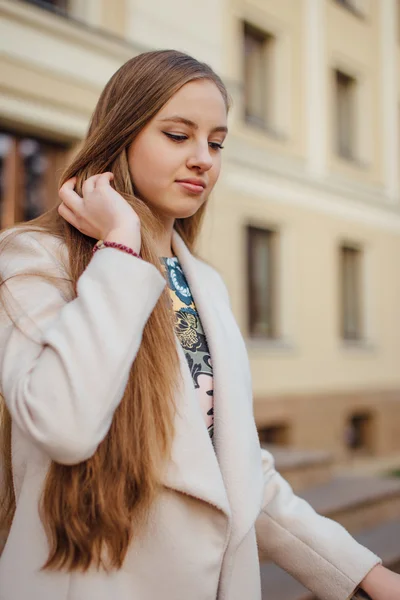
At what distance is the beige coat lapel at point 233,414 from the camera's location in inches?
47.9

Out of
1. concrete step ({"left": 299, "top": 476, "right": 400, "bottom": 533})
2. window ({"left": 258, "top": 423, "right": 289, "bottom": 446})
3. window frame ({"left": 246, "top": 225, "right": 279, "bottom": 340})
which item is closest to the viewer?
concrete step ({"left": 299, "top": 476, "right": 400, "bottom": 533})

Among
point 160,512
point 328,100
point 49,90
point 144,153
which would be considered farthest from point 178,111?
point 328,100

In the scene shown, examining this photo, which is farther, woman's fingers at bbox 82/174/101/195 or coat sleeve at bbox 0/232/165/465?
woman's fingers at bbox 82/174/101/195

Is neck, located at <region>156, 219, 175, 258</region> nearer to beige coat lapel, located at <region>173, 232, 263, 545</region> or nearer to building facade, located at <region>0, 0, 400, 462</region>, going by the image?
beige coat lapel, located at <region>173, 232, 263, 545</region>

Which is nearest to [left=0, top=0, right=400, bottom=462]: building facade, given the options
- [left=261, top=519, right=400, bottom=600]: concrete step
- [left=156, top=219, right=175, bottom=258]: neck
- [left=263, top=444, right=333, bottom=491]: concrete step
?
[left=263, top=444, right=333, bottom=491]: concrete step

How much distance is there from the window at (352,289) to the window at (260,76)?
2.56 meters

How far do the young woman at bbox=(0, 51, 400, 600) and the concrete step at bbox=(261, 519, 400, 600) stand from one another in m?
2.00

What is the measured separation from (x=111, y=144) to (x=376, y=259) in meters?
9.33

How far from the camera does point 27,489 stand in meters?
1.10

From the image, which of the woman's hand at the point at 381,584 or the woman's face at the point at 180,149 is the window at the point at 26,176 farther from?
the woman's hand at the point at 381,584

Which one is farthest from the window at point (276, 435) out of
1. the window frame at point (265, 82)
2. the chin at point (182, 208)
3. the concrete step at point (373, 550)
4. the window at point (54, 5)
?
the chin at point (182, 208)

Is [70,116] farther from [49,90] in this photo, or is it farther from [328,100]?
[328,100]

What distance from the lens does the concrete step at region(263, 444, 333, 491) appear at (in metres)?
4.64

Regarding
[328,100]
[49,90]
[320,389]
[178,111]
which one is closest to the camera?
[178,111]
